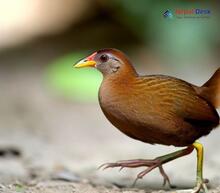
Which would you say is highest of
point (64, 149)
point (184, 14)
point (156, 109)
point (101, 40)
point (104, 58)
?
point (101, 40)

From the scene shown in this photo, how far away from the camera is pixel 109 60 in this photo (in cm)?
353

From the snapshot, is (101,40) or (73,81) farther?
(101,40)

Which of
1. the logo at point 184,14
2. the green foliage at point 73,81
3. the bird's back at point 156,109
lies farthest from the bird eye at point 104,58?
the green foliage at point 73,81

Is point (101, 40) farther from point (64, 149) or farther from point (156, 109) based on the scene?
point (156, 109)

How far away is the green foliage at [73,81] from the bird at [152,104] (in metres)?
3.40

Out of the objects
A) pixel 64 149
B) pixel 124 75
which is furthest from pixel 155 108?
pixel 64 149

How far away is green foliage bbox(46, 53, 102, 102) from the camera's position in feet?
23.8

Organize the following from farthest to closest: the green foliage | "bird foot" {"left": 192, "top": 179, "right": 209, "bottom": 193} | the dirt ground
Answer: the green foliage < the dirt ground < "bird foot" {"left": 192, "top": 179, "right": 209, "bottom": 193}

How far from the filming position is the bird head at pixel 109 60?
3.51 meters

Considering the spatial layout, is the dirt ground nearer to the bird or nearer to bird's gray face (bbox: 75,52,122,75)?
the bird

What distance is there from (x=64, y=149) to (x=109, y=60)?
129 inches

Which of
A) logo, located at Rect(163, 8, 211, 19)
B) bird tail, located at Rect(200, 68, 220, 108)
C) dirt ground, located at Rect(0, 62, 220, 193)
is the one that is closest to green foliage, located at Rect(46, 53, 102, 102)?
dirt ground, located at Rect(0, 62, 220, 193)

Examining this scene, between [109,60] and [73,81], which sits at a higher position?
[73,81]

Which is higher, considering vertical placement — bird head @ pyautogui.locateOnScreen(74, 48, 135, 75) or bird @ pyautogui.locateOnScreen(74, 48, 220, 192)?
bird head @ pyautogui.locateOnScreen(74, 48, 135, 75)
